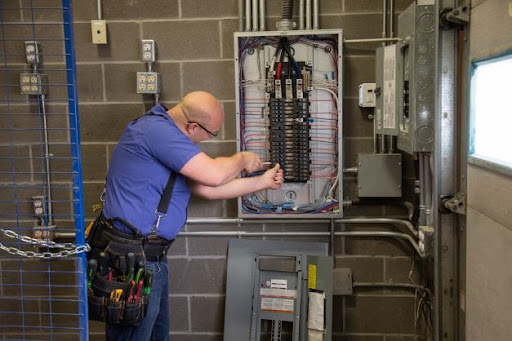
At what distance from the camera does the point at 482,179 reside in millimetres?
1639

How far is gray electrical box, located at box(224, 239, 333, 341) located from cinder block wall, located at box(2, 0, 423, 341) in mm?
100

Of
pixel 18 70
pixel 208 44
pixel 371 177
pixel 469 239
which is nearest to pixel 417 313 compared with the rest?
pixel 371 177

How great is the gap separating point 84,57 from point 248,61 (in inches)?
33.6

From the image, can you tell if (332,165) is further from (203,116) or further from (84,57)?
(84,57)

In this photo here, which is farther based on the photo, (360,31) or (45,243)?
(360,31)

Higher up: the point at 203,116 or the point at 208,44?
the point at 208,44

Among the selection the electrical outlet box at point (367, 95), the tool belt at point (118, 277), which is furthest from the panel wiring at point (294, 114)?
the tool belt at point (118, 277)

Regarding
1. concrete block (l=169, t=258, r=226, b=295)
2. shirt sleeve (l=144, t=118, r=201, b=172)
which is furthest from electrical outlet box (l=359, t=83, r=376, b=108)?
concrete block (l=169, t=258, r=226, b=295)

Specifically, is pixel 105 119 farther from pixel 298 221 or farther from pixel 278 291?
pixel 278 291

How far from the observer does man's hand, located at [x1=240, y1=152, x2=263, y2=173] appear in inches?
98.4

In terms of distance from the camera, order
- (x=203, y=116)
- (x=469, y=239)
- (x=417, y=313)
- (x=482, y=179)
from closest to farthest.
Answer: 1. (x=482, y=179)
2. (x=469, y=239)
3. (x=203, y=116)
4. (x=417, y=313)

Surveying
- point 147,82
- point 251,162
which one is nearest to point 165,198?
point 251,162

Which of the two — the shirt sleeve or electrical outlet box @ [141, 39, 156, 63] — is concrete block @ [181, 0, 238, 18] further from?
the shirt sleeve

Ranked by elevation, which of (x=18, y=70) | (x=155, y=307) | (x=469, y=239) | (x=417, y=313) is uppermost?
(x=18, y=70)
